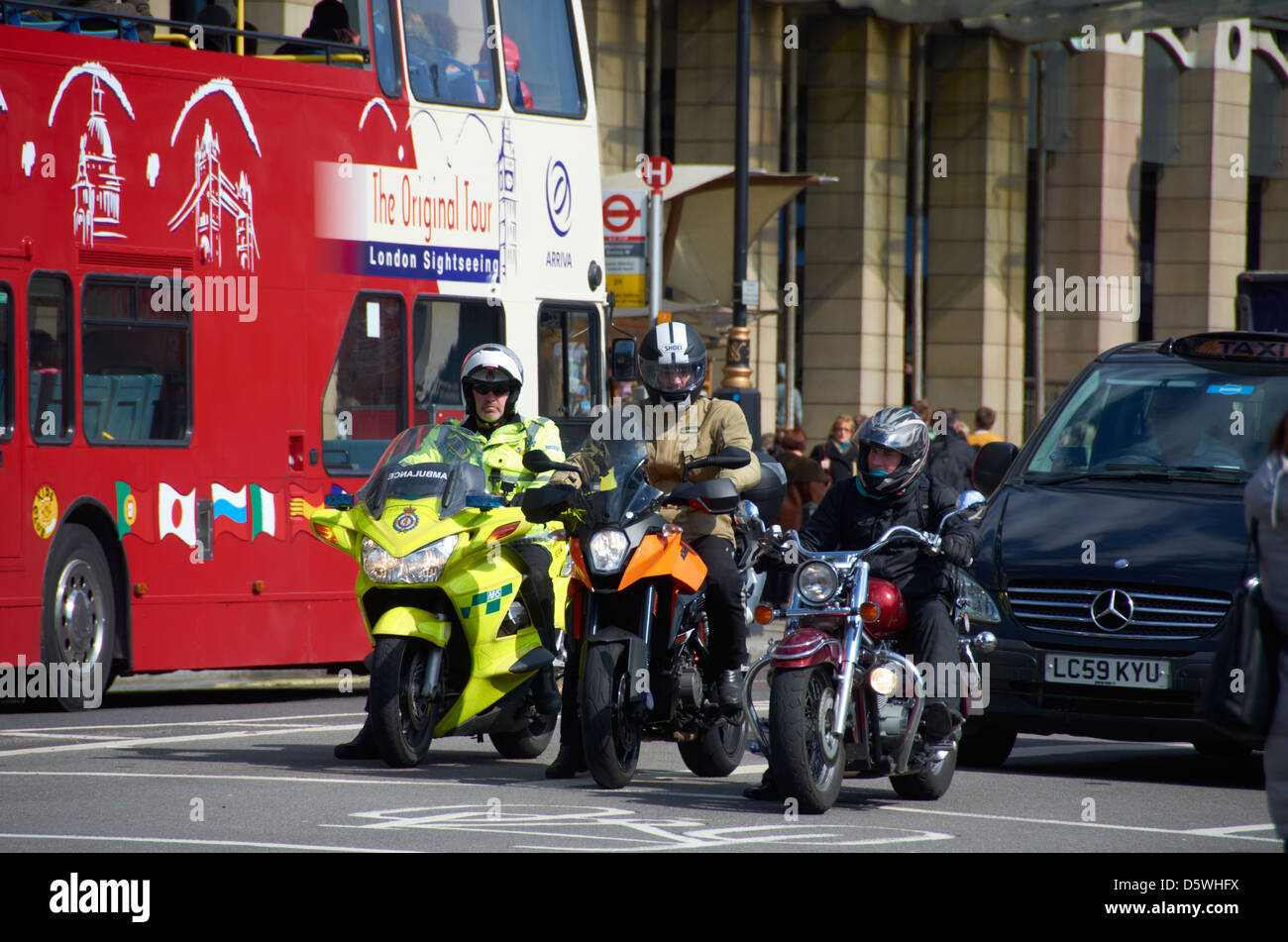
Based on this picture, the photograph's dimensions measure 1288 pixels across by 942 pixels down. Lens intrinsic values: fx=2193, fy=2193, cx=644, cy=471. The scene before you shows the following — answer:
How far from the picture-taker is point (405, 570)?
9188 mm

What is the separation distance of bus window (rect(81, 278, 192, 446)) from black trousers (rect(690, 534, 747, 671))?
4.59 meters

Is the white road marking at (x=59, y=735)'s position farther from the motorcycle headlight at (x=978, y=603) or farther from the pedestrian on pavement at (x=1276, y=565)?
the pedestrian on pavement at (x=1276, y=565)

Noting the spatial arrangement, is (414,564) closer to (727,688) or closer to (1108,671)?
(727,688)

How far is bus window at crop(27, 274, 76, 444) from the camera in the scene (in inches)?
465

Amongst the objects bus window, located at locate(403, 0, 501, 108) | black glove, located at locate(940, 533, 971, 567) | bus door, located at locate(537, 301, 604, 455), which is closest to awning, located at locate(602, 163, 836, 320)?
bus door, located at locate(537, 301, 604, 455)

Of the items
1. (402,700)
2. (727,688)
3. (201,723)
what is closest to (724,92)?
(201,723)

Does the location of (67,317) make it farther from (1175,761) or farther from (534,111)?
(1175,761)

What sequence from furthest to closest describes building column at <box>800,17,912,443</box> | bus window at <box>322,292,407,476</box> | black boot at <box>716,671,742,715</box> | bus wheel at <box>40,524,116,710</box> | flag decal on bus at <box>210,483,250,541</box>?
building column at <box>800,17,912,443</box>
bus window at <box>322,292,407,476</box>
flag decal on bus at <box>210,483,250,541</box>
bus wheel at <box>40,524,116,710</box>
black boot at <box>716,671,742,715</box>

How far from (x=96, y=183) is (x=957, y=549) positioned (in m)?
6.13

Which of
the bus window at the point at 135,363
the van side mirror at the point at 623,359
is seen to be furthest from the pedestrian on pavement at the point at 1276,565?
the van side mirror at the point at 623,359

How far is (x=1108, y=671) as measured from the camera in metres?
9.33

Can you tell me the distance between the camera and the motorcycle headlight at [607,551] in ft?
27.7

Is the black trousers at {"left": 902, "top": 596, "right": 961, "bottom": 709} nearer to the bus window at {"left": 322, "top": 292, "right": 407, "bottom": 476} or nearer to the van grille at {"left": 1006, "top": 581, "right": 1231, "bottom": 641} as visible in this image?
the van grille at {"left": 1006, "top": 581, "right": 1231, "bottom": 641}
